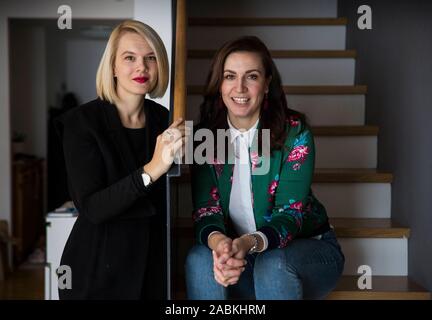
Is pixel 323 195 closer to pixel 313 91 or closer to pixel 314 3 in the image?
pixel 313 91

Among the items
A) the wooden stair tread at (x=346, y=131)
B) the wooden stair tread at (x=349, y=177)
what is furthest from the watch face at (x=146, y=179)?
the wooden stair tread at (x=346, y=131)

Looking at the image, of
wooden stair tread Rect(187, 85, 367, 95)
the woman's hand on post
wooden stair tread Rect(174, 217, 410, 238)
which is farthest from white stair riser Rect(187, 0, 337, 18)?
the woman's hand on post

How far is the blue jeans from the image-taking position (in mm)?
1311

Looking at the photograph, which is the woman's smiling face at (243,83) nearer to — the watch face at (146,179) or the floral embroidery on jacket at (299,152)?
the floral embroidery on jacket at (299,152)

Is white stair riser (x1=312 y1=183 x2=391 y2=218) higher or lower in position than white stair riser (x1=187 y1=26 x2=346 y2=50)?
lower

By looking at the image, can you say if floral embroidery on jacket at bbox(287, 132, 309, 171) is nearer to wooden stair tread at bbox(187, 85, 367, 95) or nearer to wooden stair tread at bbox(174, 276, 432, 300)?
wooden stair tread at bbox(174, 276, 432, 300)

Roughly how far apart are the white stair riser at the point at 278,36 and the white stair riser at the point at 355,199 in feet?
3.04

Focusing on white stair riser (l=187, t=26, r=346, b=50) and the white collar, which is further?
white stair riser (l=187, t=26, r=346, b=50)

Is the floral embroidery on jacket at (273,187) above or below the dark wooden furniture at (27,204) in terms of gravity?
above

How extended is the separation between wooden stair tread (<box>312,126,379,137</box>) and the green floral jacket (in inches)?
25.0

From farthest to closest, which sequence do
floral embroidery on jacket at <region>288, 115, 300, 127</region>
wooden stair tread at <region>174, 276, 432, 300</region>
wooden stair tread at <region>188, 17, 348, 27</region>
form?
wooden stair tread at <region>188, 17, 348, 27</region>, wooden stair tread at <region>174, 276, 432, 300</region>, floral embroidery on jacket at <region>288, 115, 300, 127</region>

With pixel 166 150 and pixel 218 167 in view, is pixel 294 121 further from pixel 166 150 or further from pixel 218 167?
pixel 166 150

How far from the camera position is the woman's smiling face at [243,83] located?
143 centimetres

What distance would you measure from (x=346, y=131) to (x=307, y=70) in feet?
1.48
